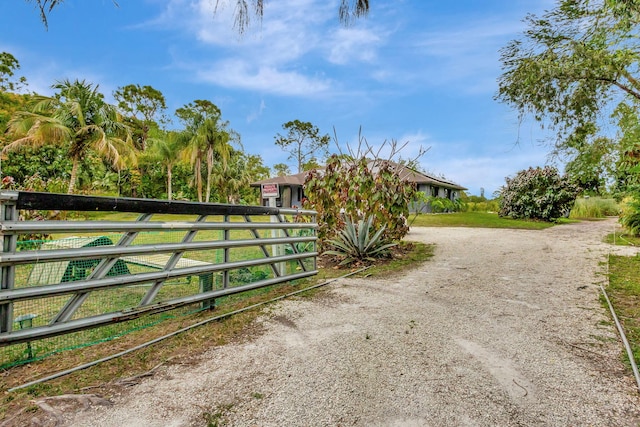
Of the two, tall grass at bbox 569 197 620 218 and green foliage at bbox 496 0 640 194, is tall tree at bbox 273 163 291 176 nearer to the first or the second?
tall grass at bbox 569 197 620 218

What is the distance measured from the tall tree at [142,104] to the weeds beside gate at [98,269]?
1485 inches

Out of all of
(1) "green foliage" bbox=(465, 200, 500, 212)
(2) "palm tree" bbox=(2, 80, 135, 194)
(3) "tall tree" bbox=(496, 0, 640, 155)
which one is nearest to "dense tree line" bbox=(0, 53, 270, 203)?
(2) "palm tree" bbox=(2, 80, 135, 194)

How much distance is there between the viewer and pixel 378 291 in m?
4.30

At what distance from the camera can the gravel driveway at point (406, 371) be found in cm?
175

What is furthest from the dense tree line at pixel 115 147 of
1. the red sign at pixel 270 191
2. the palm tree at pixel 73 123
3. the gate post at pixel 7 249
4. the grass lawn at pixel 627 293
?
the grass lawn at pixel 627 293

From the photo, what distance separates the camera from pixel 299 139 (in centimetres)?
4094

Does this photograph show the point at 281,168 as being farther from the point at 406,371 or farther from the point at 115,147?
the point at 406,371

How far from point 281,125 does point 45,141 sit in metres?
27.0

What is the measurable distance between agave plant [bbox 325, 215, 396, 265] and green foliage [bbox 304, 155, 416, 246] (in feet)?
0.66

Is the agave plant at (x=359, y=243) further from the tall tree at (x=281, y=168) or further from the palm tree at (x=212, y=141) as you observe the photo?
the tall tree at (x=281, y=168)

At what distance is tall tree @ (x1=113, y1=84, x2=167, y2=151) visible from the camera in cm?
3678

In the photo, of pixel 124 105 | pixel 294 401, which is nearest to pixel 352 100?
pixel 294 401

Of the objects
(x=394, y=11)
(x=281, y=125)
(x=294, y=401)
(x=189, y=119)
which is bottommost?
(x=294, y=401)

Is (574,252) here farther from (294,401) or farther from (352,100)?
(352,100)
